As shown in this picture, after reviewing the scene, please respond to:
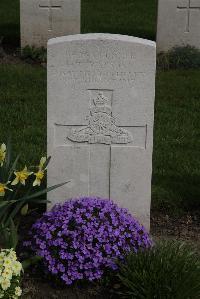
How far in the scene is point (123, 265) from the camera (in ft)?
13.5

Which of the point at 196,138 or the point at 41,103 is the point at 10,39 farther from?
the point at 196,138

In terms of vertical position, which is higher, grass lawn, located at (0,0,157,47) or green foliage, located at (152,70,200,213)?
grass lawn, located at (0,0,157,47)

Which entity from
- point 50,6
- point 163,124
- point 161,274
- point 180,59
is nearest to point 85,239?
point 161,274

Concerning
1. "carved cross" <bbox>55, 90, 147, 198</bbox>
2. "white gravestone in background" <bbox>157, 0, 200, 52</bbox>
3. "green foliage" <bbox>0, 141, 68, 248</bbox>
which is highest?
"white gravestone in background" <bbox>157, 0, 200, 52</bbox>

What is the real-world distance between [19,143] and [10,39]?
5.00m

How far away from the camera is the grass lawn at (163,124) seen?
5.82 meters

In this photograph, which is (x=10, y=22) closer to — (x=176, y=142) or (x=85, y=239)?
(x=176, y=142)

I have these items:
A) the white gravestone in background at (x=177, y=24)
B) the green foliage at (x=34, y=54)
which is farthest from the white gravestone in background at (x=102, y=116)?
the white gravestone in background at (x=177, y=24)

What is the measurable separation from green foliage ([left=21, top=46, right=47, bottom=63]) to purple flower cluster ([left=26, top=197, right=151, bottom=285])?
6.01 m

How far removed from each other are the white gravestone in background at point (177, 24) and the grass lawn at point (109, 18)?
1394 mm

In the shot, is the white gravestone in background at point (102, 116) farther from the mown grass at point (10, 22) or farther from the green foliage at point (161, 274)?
the mown grass at point (10, 22)

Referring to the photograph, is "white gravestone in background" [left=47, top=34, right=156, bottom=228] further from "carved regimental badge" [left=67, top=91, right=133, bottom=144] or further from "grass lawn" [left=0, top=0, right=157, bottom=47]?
"grass lawn" [left=0, top=0, right=157, bottom=47]

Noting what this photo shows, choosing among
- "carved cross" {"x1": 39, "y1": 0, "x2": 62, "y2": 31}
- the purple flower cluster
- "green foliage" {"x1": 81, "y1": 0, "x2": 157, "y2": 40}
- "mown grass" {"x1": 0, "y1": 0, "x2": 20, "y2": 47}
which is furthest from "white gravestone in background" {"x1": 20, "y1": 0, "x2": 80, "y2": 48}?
the purple flower cluster

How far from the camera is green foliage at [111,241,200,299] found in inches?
155
